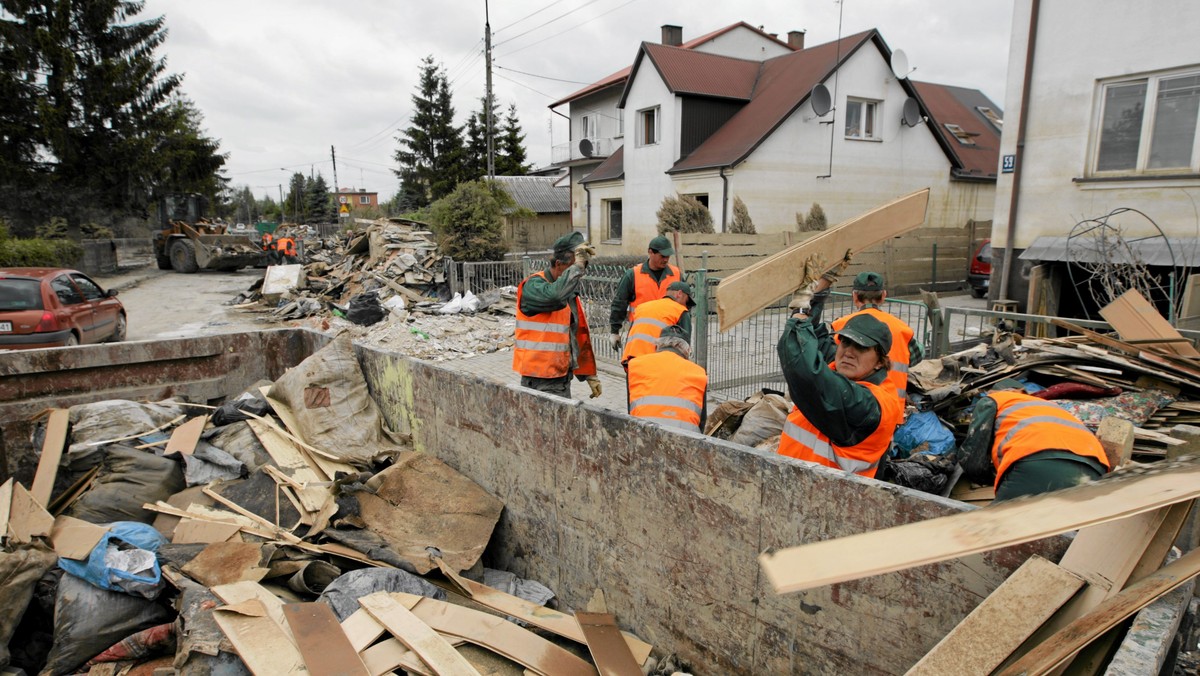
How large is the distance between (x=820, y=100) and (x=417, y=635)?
61.2 feet

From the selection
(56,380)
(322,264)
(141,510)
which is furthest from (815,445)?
(322,264)

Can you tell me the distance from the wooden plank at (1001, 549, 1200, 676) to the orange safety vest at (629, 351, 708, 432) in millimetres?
1876

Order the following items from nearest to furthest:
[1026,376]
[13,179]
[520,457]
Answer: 1. [520,457]
2. [1026,376]
3. [13,179]

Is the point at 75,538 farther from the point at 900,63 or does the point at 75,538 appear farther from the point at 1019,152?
the point at 900,63

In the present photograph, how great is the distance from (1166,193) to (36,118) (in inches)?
1340

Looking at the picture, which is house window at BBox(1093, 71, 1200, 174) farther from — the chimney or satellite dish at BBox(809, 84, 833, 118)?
the chimney

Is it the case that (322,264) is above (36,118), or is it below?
below

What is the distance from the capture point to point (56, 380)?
513 cm

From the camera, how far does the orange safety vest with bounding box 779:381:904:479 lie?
2877 millimetres

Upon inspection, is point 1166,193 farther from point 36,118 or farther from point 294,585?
point 36,118

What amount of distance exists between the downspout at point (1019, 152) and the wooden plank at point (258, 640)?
11.5 meters

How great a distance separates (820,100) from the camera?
18.3 metres

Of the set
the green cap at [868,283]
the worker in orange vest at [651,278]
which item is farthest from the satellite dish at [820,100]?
the green cap at [868,283]

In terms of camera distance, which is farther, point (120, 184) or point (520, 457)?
point (120, 184)
